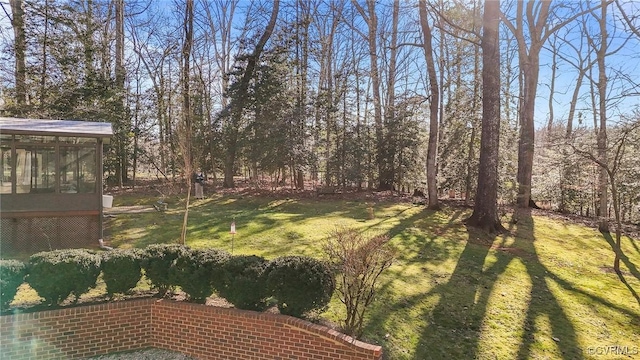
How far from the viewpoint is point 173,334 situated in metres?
5.23

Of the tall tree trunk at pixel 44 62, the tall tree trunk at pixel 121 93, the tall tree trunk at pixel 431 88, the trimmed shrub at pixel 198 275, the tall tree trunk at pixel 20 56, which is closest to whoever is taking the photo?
the trimmed shrub at pixel 198 275

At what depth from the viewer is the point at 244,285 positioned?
5004 mm

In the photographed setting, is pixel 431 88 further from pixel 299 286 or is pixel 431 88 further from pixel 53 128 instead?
pixel 53 128

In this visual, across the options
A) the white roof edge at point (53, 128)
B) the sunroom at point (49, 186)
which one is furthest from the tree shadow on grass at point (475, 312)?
the white roof edge at point (53, 128)

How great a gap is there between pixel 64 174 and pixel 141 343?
610 cm

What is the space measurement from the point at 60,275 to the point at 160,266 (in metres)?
1.27

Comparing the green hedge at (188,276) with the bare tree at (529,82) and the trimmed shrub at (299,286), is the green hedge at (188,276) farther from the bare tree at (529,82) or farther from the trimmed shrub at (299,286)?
the bare tree at (529,82)

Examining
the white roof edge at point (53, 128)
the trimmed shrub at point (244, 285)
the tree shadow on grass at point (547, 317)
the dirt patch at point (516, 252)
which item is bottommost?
the tree shadow on grass at point (547, 317)

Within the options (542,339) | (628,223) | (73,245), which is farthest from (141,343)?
(628,223)

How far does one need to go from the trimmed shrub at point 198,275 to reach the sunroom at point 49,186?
512 centimetres

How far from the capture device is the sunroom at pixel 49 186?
28.0 feet

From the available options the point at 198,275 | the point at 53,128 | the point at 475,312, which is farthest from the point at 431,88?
the point at 53,128

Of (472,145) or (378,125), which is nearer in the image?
Answer: (472,145)

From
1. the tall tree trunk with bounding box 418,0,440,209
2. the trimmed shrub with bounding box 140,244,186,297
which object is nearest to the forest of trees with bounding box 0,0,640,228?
the tall tree trunk with bounding box 418,0,440,209
